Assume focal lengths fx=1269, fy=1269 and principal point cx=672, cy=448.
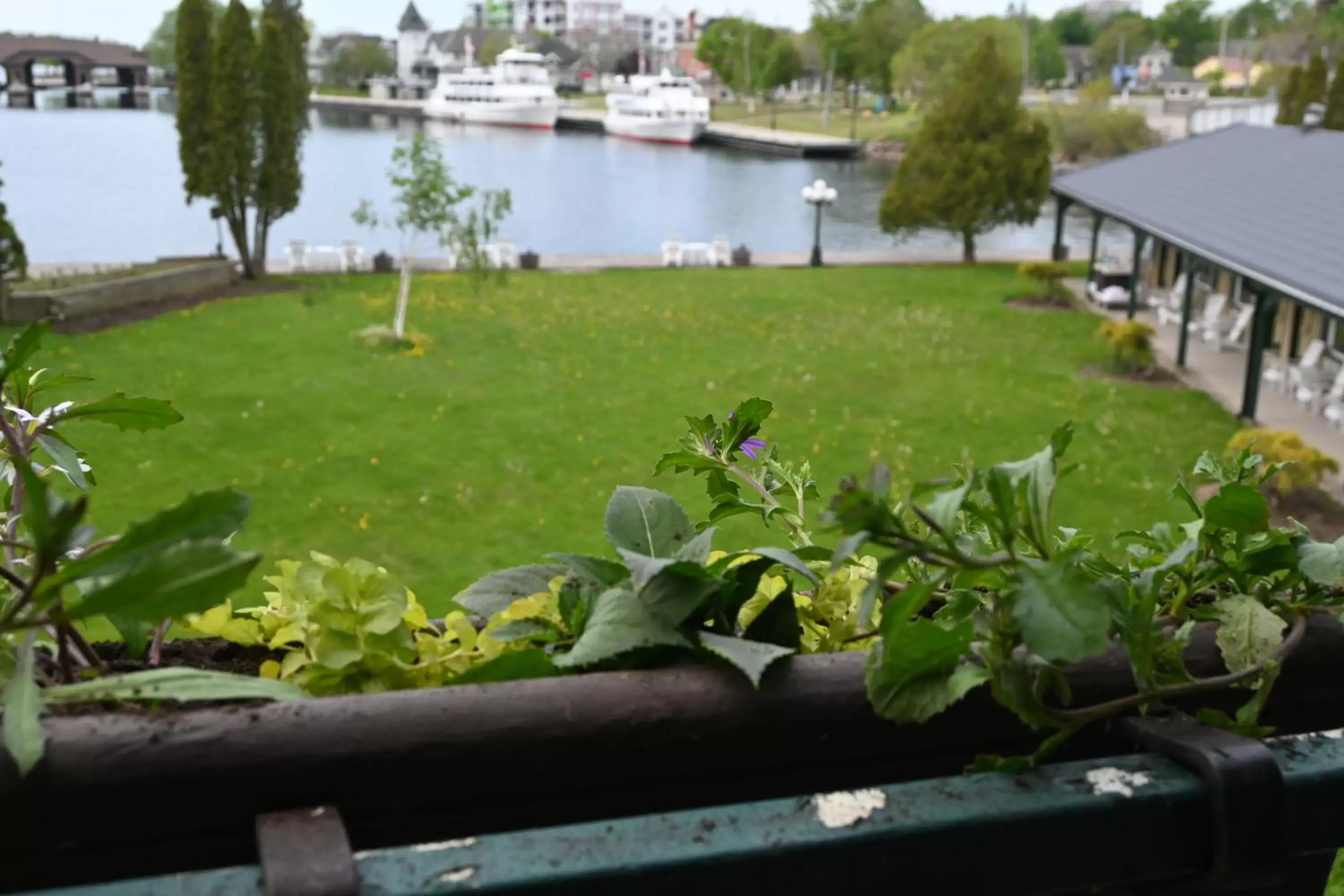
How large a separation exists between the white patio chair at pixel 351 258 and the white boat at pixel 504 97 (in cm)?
4799

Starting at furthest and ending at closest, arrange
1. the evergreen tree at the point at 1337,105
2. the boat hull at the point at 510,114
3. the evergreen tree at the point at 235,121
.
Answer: the boat hull at the point at 510,114 < the evergreen tree at the point at 1337,105 < the evergreen tree at the point at 235,121

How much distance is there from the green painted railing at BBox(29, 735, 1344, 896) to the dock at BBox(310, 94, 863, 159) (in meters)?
57.7

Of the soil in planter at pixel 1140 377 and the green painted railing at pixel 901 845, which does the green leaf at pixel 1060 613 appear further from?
the soil in planter at pixel 1140 377

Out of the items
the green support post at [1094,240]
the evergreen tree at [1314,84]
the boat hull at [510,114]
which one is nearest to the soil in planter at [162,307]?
the green support post at [1094,240]

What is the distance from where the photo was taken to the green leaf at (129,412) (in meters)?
1.00

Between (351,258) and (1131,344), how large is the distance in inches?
545

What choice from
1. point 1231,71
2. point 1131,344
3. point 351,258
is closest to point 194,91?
point 351,258

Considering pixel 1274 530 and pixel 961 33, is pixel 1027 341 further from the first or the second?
pixel 961 33

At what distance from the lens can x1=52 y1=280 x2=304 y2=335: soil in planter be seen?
16.3 m

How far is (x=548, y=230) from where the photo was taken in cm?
3269

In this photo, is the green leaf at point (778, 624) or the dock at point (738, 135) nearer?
the green leaf at point (778, 624)

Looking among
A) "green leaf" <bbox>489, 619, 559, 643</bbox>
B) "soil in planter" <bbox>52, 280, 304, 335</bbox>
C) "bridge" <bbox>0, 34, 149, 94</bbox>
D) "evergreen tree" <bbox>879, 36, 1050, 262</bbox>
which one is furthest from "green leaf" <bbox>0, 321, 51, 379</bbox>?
"bridge" <bbox>0, 34, 149, 94</bbox>

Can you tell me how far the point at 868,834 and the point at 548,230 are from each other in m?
32.6

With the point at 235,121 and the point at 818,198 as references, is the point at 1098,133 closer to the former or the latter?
the point at 818,198
